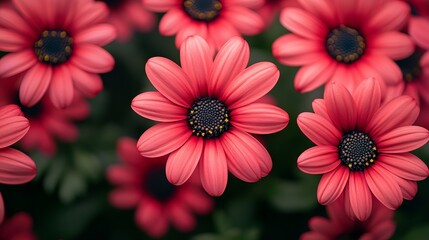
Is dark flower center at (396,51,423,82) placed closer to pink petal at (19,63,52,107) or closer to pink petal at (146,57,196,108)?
pink petal at (146,57,196,108)

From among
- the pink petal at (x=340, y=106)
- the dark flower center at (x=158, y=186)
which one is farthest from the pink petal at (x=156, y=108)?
the dark flower center at (x=158, y=186)

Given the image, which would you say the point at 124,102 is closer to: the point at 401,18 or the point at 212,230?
the point at 212,230

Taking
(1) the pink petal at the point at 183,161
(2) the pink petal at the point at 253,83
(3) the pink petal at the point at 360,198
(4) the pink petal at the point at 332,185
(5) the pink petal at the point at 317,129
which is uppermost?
(2) the pink petal at the point at 253,83

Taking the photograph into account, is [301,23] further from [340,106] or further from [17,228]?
[17,228]

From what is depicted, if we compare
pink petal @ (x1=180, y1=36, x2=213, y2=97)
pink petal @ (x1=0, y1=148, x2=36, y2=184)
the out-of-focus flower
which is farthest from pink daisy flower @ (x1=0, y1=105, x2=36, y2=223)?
pink petal @ (x1=180, y1=36, x2=213, y2=97)

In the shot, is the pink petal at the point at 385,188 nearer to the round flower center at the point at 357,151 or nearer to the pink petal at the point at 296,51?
the round flower center at the point at 357,151

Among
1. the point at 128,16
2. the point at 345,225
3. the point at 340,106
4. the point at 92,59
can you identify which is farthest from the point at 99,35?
the point at 345,225

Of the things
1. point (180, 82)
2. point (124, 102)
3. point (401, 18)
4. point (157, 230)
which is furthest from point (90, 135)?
point (401, 18)
